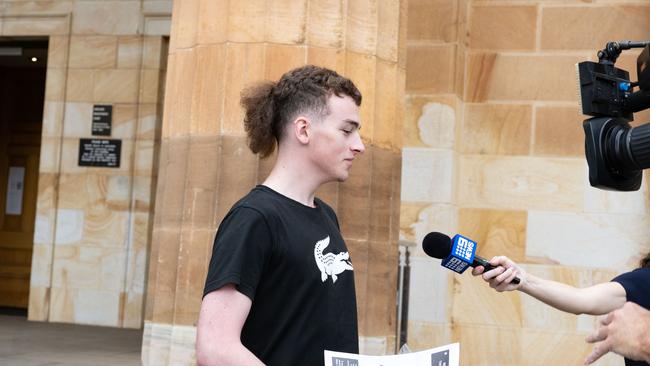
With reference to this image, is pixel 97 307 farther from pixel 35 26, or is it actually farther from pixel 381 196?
pixel 381 196

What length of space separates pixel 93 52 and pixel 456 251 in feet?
31.2

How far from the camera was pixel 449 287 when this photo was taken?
26.9 feet

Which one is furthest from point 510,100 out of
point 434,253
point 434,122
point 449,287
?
point 434,253

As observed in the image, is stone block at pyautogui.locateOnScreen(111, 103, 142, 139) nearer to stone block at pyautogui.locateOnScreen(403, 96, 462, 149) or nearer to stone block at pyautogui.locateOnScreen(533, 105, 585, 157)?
stone block at pyautogui.locateOnScreen(403, 96, 462, 149)

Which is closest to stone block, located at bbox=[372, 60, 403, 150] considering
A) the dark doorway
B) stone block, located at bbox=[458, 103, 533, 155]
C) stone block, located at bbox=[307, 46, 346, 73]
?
stone block, located at bbox=[307, 46, 346, 73]

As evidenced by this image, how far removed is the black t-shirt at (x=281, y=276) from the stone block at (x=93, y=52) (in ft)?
30.5

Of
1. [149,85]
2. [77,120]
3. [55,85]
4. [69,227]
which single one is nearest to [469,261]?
[149,85]

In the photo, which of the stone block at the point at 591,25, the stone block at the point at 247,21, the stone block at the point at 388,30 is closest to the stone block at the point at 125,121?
the stone block at the point at 591,25

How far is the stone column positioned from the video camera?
2.57 m

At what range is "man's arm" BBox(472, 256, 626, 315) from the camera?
3119mm

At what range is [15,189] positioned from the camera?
14289 millimetres

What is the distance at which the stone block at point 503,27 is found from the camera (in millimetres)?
8359

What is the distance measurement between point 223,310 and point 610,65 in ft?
5.73

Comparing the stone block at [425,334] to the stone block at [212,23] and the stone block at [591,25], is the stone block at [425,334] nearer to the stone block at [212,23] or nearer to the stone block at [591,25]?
the stone block at [591,25]
